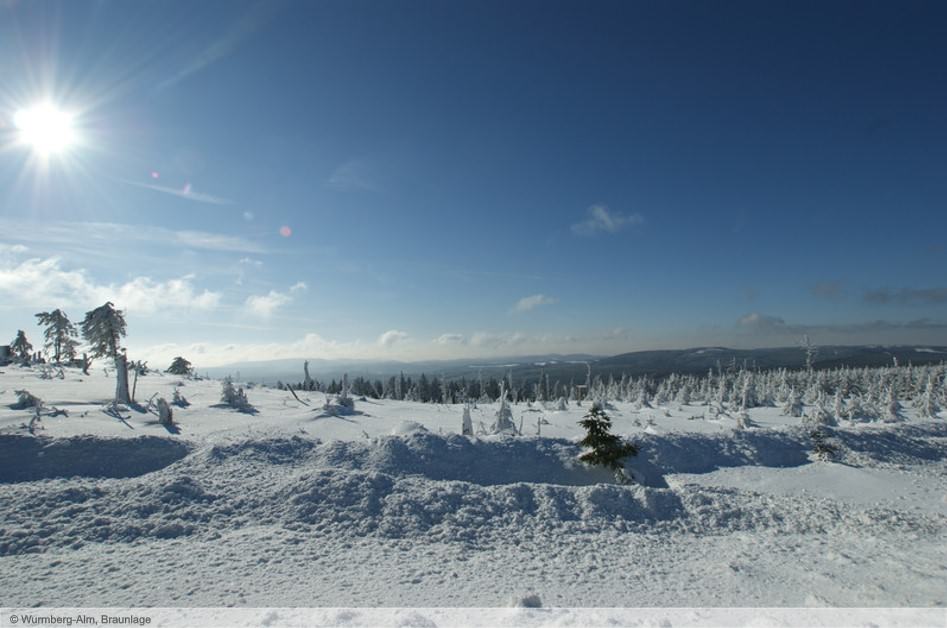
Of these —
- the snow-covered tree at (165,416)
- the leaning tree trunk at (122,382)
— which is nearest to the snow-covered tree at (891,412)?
the snow-covered tree at (165,416)

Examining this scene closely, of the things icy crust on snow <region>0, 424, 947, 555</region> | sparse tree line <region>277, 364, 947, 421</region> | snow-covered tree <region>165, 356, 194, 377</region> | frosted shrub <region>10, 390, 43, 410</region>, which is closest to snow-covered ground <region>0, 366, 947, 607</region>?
icy crust on snow <region>0, 424, 947, 555</region>

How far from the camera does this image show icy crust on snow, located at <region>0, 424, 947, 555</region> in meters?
11.5

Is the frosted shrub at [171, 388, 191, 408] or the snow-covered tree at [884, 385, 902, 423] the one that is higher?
the frosted shrub at [171, 388, 191, 408]

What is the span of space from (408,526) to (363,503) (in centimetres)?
168

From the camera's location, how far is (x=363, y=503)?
42.6 ft

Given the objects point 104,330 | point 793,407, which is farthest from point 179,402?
point 793,407

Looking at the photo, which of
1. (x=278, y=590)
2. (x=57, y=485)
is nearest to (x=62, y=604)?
(x=278, y=590)

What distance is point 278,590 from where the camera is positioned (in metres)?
8.52

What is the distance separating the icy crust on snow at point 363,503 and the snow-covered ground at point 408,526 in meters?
0.07

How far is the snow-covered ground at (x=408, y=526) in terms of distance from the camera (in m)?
8.91

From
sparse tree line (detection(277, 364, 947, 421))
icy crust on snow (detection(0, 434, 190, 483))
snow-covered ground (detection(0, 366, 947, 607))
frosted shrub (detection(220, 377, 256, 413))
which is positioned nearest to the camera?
snow-covered ground (detection(0, 366, 947, 607))

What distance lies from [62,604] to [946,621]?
16.5 metres

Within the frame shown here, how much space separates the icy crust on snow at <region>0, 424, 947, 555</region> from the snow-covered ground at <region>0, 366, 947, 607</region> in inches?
2.6

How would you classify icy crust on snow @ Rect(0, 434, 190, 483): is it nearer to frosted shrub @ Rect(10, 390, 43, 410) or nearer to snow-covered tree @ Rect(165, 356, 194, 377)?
frosted shrub @ Rect(10, 390, 43, 410)
